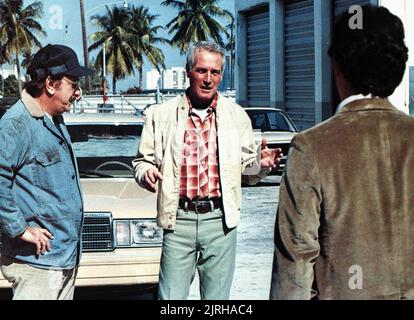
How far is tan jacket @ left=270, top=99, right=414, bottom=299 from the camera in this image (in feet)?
8.59

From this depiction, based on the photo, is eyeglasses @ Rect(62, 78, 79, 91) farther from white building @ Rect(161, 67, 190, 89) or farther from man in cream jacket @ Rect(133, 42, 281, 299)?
white building @ Rect(161, 67, 190, 89)

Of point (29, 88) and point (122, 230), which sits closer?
point (29, 88)

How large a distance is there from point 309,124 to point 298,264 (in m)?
26.1

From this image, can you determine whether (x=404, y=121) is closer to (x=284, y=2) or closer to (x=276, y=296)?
(x=276, y=296)

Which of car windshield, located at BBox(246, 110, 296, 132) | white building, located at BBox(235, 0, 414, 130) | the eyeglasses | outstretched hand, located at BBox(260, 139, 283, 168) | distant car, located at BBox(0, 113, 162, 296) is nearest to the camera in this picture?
the eyeglasses

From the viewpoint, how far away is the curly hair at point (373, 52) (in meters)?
2.67

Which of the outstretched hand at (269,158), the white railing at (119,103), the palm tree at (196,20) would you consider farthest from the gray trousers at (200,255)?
the palm tree at (196,20)

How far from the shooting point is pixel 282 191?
2691mm

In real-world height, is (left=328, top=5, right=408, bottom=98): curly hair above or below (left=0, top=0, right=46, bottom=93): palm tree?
below

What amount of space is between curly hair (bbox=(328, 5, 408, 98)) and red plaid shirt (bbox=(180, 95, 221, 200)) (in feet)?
5.98

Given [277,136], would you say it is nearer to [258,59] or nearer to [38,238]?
[38,238]

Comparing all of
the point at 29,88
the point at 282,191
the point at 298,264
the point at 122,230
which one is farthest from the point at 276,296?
the point at 122,230

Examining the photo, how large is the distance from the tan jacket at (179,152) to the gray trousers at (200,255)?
0.22 ft

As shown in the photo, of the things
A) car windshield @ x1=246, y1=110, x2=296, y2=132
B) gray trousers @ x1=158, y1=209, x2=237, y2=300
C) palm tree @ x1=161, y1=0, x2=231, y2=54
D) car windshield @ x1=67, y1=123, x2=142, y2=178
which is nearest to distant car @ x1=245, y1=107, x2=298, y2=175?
car windshield @ x1=246, y1=110, x2=296, y2=132
